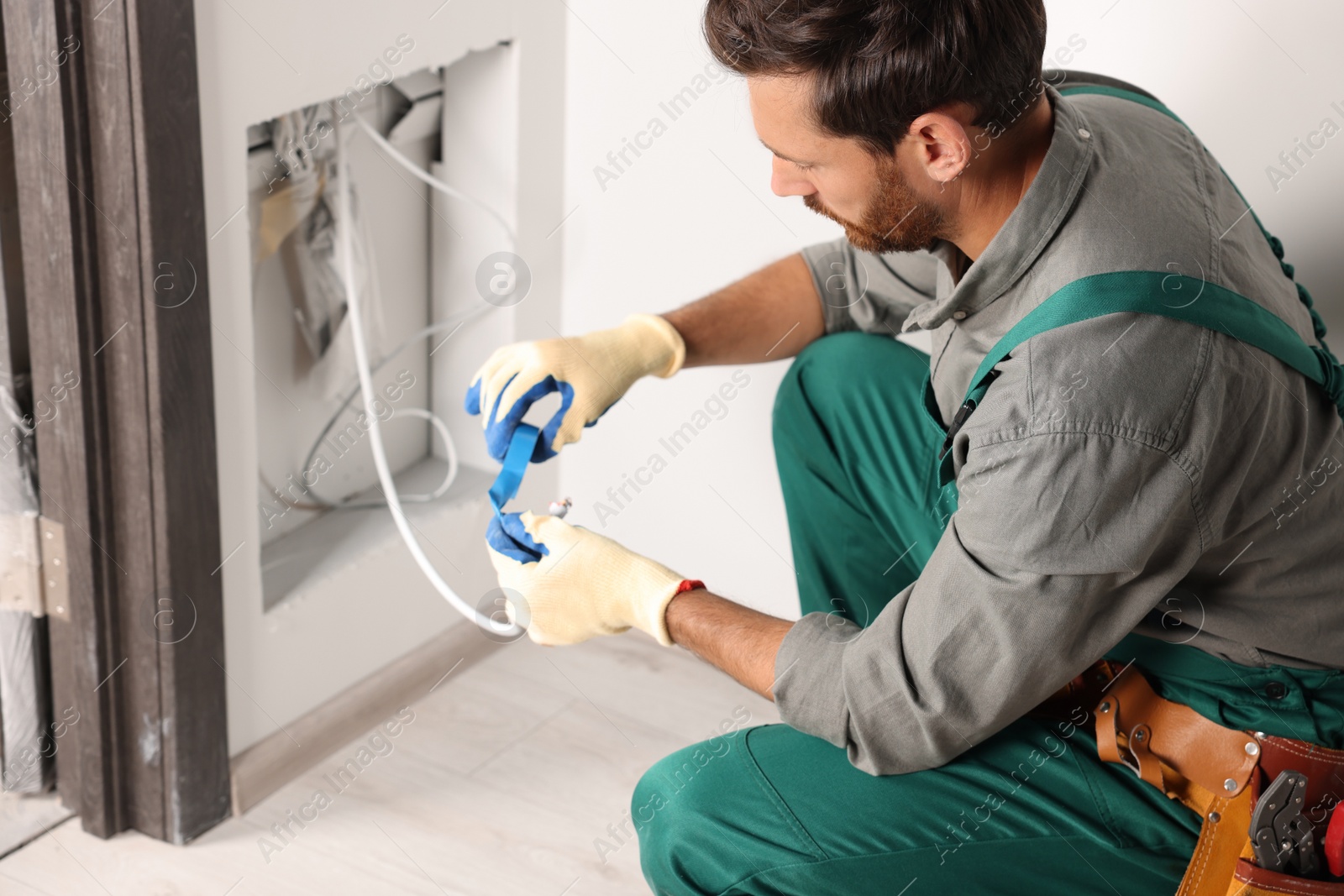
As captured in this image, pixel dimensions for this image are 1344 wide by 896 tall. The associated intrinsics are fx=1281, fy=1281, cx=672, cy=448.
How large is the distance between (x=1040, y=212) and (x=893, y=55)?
0.54 ft

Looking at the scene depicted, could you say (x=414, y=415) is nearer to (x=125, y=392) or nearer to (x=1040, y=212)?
(x=125, y=392)

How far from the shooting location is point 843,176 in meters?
1.02

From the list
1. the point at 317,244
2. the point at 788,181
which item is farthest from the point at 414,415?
the point at 788,181

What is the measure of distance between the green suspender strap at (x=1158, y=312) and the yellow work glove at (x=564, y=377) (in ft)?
1.37

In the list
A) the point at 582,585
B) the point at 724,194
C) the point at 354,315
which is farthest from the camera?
the point at 724,194

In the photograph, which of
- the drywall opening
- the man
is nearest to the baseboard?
the drywall opening

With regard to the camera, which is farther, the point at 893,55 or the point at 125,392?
the point at 125,392

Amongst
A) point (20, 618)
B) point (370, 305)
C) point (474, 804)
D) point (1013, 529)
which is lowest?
point (474, 804)

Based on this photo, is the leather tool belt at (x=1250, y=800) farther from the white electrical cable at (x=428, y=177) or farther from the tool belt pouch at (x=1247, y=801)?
the white electrical cable at (x=428, y=177)

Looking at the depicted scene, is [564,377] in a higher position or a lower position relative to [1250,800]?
higher

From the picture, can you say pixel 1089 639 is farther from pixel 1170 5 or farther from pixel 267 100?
pixel 267 100

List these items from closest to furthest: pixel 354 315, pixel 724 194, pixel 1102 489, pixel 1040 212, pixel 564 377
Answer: pixel 1102 489 < pixel 1040 212 < pixel 564 377 < pixel 354 315 < pixel 724 194

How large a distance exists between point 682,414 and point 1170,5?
760mm

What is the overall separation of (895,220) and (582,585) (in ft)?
1.36
